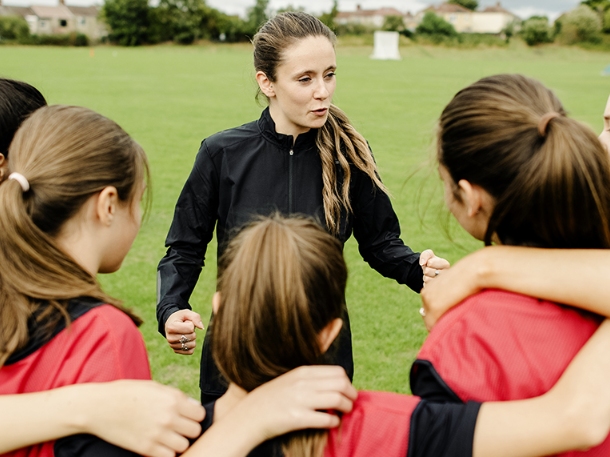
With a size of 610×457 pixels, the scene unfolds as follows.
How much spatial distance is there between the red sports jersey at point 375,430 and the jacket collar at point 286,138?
1.57 metres

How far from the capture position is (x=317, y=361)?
1.56 m

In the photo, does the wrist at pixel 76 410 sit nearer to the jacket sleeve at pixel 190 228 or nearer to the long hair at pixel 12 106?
the jacket sleeve at pixel 190 228

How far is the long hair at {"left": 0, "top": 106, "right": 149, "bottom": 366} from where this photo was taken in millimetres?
1560

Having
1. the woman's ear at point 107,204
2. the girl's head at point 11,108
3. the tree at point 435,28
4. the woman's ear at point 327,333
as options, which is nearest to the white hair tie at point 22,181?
the woman's ear at point 107,204

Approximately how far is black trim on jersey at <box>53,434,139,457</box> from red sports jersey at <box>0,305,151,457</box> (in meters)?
0.04

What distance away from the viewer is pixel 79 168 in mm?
1695

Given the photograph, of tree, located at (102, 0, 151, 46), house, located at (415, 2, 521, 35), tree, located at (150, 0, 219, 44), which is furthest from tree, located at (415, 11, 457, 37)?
house, located at (415, 2, 521, 35)

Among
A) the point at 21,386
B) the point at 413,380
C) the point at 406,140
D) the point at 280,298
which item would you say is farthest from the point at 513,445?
the point at 406,140

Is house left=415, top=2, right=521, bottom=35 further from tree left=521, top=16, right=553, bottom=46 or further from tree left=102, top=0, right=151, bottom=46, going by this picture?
tree left=102, top=0, right=151, bottom=46

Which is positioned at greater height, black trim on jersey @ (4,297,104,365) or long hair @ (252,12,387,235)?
long hair @ (252,12,387,235)

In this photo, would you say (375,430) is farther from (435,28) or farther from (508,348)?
(435,28)

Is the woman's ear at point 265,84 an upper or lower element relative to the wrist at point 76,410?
upper

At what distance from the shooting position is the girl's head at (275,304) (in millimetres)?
1442

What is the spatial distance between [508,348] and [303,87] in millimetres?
1733
